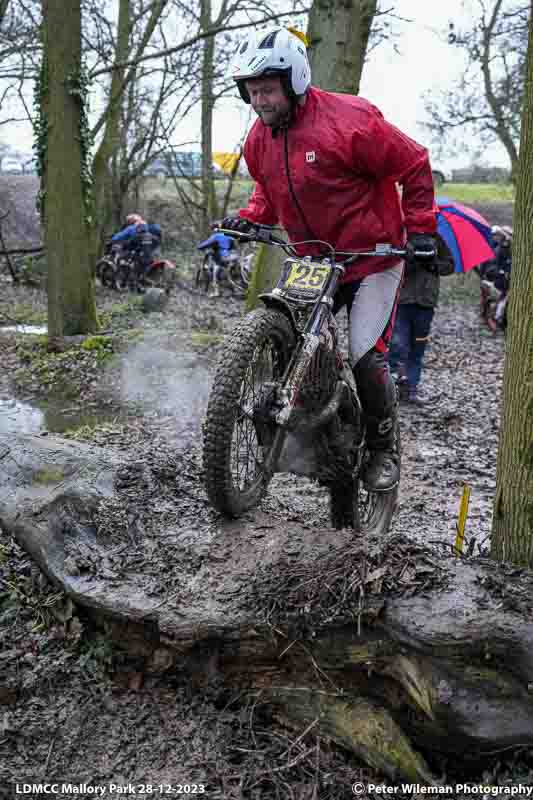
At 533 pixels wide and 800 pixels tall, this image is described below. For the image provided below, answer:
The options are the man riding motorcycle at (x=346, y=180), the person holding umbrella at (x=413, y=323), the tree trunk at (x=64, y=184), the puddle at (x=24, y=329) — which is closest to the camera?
the man riding motorcycle at (x=346, y=180)

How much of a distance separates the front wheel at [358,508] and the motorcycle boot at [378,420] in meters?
0.07

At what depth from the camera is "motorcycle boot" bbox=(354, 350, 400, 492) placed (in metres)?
3.72

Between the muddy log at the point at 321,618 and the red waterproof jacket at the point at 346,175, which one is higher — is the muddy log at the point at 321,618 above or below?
below

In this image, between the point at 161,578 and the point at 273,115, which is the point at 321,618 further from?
the point at 273,115

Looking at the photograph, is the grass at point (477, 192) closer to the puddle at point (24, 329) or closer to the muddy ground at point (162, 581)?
the puddle at point (24, 329)

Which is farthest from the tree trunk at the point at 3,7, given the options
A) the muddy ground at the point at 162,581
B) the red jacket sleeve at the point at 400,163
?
the red jacket sleeve at the point at 400,163

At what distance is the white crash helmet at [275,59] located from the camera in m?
3.15

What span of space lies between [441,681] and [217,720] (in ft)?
2.79

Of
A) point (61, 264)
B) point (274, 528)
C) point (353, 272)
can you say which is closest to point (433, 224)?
point (353, 272)

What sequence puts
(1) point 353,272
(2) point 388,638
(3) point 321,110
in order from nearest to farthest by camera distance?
(2) point 388,638, (3) point 321,110, (1) point 353,272

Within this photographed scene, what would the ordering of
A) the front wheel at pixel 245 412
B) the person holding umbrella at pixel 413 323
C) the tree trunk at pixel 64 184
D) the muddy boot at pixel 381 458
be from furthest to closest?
the tree trunk at pixel 64 184 < the person holding umbrella at pixel 413 323 < the muddy boot at pixel 381 458 < the front wheel at pixel 245 412

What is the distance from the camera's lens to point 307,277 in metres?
3.43

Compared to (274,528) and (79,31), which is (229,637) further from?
(79,31)

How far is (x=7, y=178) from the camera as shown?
74.4 ft
